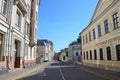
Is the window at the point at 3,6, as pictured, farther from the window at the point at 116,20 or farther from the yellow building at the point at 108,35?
the window at the point at 116,20

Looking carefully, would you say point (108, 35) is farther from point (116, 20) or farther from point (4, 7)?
point (4, 7)

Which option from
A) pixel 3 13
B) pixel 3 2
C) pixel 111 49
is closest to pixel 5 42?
pixel 3 13

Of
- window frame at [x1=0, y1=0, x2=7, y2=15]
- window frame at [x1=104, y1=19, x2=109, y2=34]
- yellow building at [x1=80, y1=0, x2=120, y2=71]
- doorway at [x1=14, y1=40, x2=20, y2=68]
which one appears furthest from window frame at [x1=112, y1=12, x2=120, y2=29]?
doorway at [x1=14, y1=40, x2=20, y2=68]

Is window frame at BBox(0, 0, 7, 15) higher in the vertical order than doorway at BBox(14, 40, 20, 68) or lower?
higher

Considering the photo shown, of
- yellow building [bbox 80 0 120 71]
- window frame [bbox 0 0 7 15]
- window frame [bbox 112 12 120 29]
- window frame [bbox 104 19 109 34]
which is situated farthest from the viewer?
window frame [bbox 104 19 109 34]

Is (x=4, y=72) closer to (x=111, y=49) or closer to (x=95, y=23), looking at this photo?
(x=111, y=49)

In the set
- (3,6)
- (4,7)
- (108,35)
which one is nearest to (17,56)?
(4,7)

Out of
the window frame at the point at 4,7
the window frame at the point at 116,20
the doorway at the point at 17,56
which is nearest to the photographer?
the window frame at the point at 4,7

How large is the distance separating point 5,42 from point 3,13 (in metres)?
3.16

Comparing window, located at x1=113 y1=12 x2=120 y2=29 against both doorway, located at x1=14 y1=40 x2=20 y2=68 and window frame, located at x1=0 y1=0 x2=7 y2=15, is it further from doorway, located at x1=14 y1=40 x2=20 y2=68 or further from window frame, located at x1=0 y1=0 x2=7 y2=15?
doorway, located at x1=14 y1=40 x2=20 y2=68

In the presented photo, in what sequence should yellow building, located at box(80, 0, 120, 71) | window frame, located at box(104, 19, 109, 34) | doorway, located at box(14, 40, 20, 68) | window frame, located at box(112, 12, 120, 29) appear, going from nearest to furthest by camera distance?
1. window frame, located at box(112, 12, 120, 29)
2. yellow building, located at box(80, 0, 120, 71)
3. window frame, located at box(104, 19, 109, 34)
4. doorway, located at box(14, 40, 20, 68)

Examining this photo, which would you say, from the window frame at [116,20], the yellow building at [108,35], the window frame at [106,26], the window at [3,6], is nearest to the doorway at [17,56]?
the window at [3,6]

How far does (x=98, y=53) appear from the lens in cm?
2578

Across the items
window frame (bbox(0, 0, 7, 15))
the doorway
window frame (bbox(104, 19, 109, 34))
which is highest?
window frame (bbox(0, 0, 7, 15))
